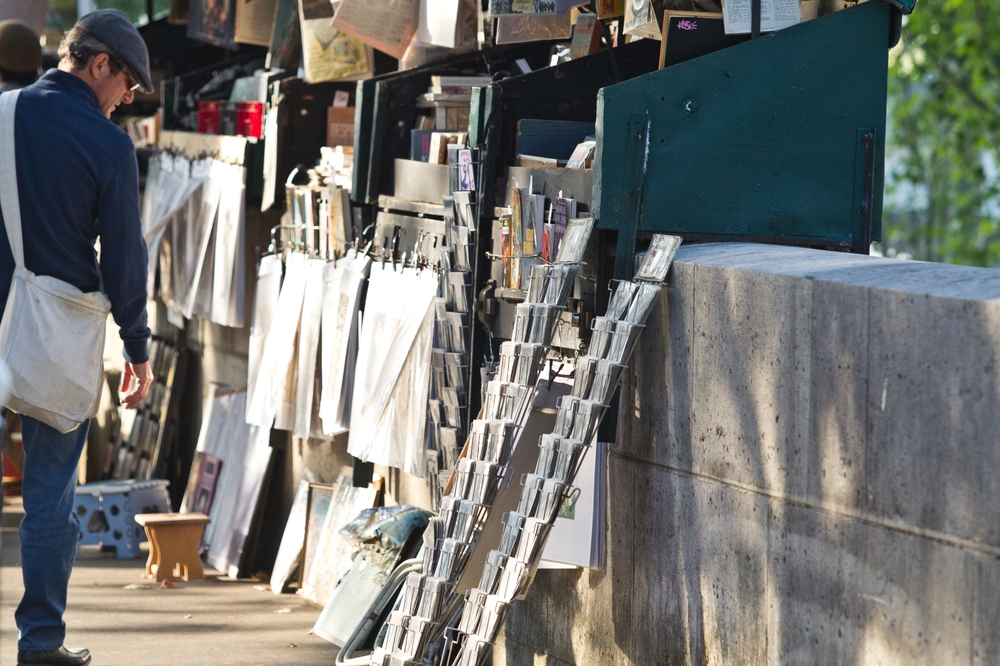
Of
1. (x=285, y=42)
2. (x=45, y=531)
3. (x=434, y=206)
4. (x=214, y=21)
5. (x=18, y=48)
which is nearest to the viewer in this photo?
(x=45, y=531)

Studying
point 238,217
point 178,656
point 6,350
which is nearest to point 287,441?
point 238,217

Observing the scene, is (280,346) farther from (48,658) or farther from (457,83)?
(48,658)

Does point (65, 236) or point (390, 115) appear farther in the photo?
point (390, 115)

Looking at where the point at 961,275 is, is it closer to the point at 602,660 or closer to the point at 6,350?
the point at 602,660

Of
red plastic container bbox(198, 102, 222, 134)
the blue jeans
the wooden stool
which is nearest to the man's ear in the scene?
the blue jeans

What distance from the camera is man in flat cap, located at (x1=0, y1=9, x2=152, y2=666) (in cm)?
434

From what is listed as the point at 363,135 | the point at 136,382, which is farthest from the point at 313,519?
the point at 136,382

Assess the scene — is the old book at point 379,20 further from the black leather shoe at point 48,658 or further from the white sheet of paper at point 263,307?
the black leather shoe at point 48,658

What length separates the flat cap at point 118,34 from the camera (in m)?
4.47

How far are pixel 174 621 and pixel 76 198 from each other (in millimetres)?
2387

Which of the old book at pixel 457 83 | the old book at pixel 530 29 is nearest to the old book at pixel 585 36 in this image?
the old book at pixel 530 29

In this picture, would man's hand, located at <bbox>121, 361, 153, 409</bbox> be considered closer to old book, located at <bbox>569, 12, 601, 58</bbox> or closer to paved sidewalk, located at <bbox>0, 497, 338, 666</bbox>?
paved sidewalk, located at <bbox>0, 497, 338, 666</bbox>

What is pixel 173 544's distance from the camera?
7.01 m

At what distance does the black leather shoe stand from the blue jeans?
2 cm
